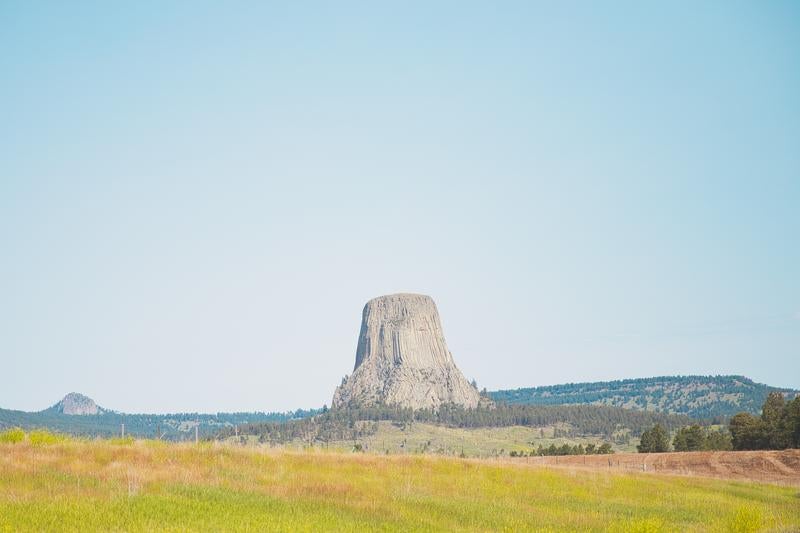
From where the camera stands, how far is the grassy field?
82.5ft

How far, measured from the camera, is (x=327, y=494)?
32.6 metres

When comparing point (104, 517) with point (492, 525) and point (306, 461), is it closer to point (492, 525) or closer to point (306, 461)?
point (492, 525)

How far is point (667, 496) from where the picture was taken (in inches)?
1667

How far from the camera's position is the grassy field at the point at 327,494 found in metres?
25.2

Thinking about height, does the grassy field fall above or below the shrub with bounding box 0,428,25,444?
below

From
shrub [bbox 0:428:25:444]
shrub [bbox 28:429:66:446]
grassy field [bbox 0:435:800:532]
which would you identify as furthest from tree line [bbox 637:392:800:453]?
shrub [bbox 0:428:25:444]

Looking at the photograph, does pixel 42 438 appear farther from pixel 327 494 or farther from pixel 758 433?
pixel 758 433

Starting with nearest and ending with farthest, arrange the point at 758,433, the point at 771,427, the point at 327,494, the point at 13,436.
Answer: the point at 327,494 → the point at 13,436 → the point at 771,427 → the point at 758,433

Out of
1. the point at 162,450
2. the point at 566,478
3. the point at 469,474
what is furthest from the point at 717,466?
the point at 162,450

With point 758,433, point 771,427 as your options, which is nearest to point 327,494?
point 771,427

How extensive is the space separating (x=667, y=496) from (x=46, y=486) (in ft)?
98.5

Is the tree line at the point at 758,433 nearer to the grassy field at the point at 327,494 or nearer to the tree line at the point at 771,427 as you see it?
the tree line at the point at 771,427

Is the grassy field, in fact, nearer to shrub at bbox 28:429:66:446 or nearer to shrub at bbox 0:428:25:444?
shrub at bbox 28:429:66:446

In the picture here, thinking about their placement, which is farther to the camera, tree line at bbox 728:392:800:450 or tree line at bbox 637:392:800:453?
tree line at bbox 637:392:800:453
